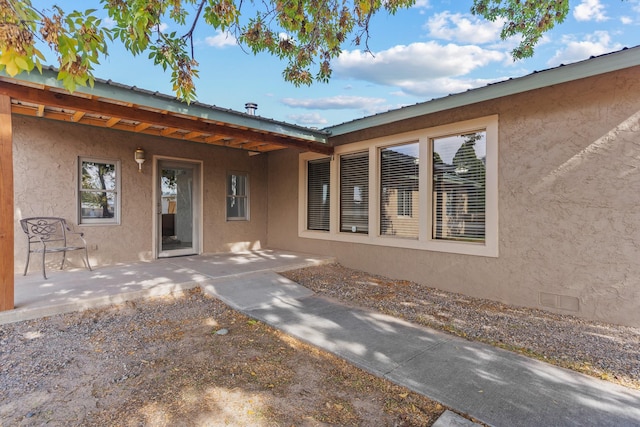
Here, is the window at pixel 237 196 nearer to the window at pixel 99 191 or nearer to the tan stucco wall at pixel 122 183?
the tan stucco wall at pixel 122 183

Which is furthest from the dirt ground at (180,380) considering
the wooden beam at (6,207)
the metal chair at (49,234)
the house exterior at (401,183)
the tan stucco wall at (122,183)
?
the tan stucco wall at (122,183)

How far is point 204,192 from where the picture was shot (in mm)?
7398

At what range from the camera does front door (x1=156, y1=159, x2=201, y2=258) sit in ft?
23.2

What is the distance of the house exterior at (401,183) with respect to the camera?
3.81 meters

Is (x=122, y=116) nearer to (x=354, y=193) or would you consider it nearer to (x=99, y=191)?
(x=99, y=191)

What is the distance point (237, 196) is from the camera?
26.7 feet

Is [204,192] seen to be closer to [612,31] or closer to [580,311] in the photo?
[580,311]

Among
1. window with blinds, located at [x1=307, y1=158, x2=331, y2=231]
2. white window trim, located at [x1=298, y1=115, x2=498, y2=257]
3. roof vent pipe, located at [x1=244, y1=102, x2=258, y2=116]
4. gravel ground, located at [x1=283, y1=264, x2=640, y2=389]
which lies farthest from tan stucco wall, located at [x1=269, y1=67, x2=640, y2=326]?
roof vent pipe, located at [x1=244, y1=102, x2=258, y2=116]

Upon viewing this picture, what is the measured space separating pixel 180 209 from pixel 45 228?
2540 millimetres

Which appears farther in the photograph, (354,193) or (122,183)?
(354,193)

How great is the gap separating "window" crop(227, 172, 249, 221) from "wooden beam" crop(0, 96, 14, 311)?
4617 mm

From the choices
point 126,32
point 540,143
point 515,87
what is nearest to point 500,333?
point 540,143

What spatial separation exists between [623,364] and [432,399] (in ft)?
6.70

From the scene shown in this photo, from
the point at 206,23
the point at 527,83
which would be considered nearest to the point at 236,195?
the point at 206,23
